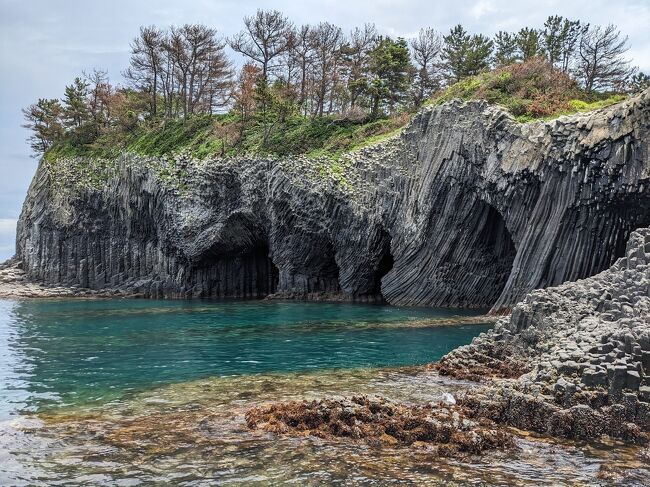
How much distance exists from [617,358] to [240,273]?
150 ft

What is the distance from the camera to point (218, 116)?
2303 inches

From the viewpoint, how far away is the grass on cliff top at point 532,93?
3212 centimetres

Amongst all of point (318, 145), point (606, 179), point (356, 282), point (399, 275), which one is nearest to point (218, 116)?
point (318, 145)

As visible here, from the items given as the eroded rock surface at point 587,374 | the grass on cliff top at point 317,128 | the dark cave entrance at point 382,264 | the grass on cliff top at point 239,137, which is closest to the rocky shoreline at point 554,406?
the eroded rock surface at point 587,374

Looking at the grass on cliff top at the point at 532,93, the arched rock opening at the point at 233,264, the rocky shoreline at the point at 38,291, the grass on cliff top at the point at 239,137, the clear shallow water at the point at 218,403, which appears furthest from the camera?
the rocky shoreline at the point at 38,291

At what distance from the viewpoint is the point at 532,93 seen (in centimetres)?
3516

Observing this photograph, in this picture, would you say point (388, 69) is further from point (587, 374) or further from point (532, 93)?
point (587, 374)

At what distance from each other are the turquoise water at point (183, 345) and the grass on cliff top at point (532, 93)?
1340 cm

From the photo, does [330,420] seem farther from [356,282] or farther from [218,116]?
[218,116]

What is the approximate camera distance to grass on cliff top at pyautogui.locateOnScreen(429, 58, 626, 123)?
105 ft

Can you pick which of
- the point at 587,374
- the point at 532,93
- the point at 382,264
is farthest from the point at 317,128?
the point at 587,374

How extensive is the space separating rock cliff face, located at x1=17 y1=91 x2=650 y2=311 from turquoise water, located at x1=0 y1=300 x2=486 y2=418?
17.8 feet

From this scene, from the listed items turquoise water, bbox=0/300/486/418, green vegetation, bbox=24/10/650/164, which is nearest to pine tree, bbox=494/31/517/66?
green vegetation, bbox=24/10/650/164

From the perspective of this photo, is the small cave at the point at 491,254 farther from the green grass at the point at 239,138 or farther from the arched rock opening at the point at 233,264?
the arched rock opening at the point at 233,264
